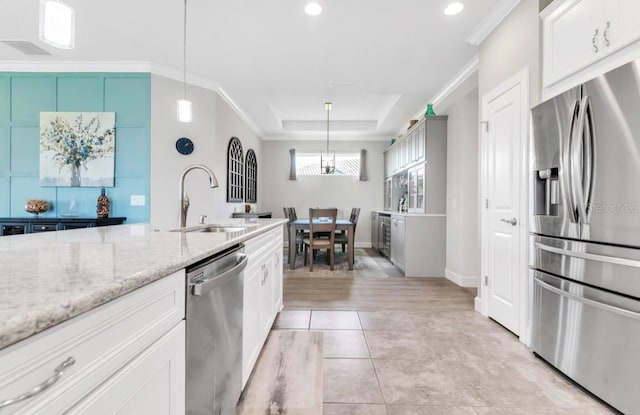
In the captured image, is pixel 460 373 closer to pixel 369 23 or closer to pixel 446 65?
pixel 369 23

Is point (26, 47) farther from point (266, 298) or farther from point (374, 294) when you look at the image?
Result: point (374, 294)

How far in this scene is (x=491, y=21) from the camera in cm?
264

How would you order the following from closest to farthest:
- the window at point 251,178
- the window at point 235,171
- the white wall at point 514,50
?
1. the white wall at point 514,50
2. the window at point 235,171
3. the window at point 251,178

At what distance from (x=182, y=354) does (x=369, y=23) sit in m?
2.99

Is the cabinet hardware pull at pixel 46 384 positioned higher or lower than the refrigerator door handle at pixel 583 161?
lower

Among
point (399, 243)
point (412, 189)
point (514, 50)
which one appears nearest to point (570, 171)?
point (514, 50)

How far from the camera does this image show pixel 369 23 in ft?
9.00

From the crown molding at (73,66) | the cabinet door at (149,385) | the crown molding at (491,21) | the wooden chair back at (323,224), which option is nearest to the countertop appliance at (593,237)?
the crown molding at (491,21)

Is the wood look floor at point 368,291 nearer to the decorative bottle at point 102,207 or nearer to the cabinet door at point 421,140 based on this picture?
the cabinet door at point 421,140

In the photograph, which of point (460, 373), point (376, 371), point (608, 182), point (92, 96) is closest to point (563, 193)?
point (608, 182)

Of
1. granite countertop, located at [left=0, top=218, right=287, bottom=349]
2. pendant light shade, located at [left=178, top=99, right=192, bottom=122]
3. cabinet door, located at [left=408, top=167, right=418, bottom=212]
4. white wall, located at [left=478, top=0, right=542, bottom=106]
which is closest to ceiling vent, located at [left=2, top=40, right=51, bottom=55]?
pendant light shade, located at [left=178, top=99, right=192, bottom=122]

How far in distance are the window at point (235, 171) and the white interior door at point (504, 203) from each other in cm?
365

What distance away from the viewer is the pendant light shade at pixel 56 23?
1.39 m

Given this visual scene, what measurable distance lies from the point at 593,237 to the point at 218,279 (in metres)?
1.95
